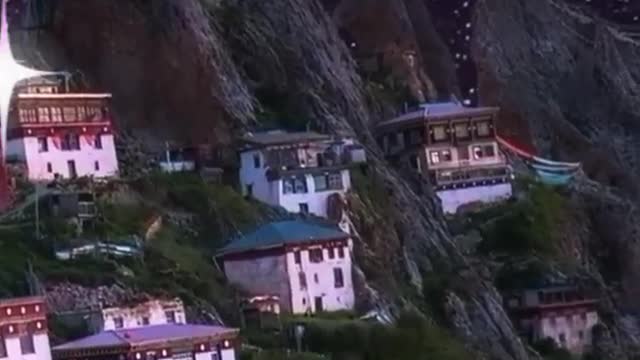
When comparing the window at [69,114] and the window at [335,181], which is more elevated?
the window at [69,114]

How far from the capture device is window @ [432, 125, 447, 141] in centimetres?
5262

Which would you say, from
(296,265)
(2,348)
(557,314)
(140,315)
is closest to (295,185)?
(296,265)

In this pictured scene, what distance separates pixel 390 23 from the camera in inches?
2424

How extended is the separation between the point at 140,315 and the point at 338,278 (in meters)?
8.73

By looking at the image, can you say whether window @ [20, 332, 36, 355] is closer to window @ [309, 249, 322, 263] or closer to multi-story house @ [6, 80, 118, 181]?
multi-story house @ [6, 80, 118, 181]

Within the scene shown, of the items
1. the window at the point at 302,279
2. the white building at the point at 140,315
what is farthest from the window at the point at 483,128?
the white building at the point at 140,315

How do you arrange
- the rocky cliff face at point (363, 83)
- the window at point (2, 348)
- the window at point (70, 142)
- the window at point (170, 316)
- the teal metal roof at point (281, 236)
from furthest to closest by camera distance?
the rocky cliff face at point (363, 83) → the window at point (70, 142) → the teal metal roof at point (281, 236) → the window at point (170, 316) → the window at point (2, 348)

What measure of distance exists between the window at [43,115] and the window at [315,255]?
7.90 m

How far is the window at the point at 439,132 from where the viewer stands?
173 feet

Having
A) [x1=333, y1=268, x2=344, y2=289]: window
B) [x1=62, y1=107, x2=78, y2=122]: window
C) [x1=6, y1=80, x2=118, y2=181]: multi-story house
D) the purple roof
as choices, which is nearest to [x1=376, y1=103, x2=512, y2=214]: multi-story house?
[x1=333, y1=268, x2=344, y2=289]: window

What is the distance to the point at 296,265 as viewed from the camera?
4038cm

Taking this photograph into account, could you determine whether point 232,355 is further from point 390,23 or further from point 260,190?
point 390,23

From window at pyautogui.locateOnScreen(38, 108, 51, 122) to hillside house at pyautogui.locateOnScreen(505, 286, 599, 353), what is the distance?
15.6 m

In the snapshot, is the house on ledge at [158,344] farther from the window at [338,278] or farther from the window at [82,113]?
the window at [82,113]
